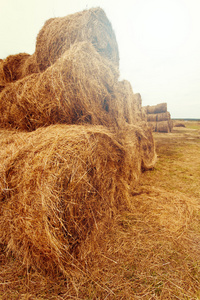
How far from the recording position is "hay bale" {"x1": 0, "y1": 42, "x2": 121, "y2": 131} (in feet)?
→ 5.42

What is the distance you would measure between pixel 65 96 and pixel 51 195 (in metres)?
1.07

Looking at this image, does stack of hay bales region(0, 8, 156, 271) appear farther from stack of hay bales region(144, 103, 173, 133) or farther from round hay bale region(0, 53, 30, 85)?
stack of hay bales region(144, 103, 173, 133)

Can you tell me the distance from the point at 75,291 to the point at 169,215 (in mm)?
1313

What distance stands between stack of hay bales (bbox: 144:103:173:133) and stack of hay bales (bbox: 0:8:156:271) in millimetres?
8593

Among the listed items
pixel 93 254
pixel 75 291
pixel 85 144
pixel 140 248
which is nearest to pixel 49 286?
pixel 75 291

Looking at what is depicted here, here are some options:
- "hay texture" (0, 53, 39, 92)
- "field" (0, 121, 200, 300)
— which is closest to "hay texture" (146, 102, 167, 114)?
"hay texture" (0, 53, 39, 92)

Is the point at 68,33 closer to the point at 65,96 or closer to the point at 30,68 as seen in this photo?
the point at 30,68

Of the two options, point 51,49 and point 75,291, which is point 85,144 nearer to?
point 75,291

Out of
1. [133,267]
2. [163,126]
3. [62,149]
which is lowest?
[133,267]

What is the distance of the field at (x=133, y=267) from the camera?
1011 mm

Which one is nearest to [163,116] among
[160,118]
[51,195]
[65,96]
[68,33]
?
[160,118]

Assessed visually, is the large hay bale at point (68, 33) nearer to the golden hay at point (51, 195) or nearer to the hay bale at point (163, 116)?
the golden hay at point (51, 195)

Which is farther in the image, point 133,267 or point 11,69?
point 11,69

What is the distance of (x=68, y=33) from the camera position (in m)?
2.39
